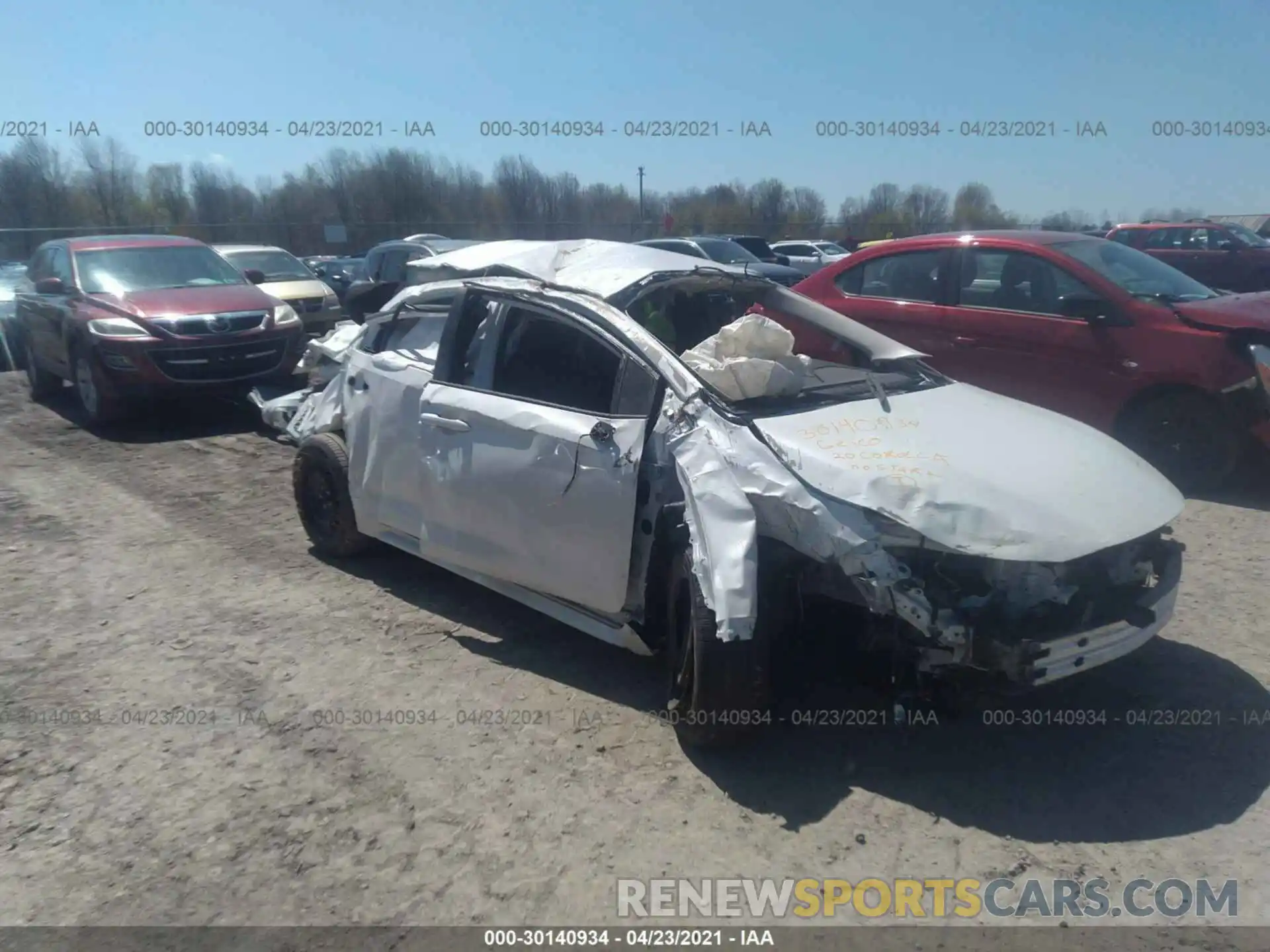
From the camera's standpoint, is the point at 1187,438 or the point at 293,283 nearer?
the point at 1187,438

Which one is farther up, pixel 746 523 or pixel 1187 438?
pixel 746 523

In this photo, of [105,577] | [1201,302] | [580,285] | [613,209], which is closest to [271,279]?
[105,577]

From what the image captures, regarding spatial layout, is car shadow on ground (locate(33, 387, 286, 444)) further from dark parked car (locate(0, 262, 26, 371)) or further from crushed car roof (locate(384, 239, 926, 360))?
crushed car roof (locate(384, 239, 926, 360))

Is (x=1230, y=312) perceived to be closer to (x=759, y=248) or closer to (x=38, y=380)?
(x=38, y=380)

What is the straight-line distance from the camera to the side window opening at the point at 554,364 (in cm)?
419

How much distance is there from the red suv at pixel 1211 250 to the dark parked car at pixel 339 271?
54.1 feet

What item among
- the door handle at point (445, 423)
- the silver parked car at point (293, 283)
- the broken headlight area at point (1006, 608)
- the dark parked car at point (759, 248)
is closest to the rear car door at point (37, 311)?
the silver parked car at point (293, 283)

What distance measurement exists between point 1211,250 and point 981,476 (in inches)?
748

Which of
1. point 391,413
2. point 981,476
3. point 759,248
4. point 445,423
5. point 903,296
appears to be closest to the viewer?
point 981,476

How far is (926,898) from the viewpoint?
291cm

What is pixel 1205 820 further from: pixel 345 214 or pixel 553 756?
pixel 345 214

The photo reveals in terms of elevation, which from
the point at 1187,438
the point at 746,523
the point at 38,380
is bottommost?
the point at 38,380

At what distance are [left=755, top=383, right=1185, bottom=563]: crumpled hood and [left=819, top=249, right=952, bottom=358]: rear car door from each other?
3337mm

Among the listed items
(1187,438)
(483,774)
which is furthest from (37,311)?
(1187,438)
